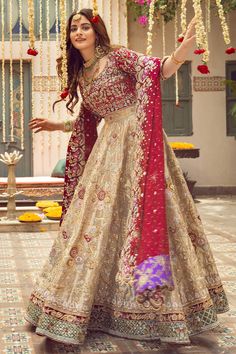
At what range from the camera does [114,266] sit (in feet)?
8.48

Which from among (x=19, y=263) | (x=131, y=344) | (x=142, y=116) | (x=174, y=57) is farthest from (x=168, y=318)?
(x=19, y=263)

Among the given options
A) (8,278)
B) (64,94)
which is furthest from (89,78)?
(8,278)

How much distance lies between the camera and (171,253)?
250 centimetres

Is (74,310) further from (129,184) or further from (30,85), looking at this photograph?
(30,85)

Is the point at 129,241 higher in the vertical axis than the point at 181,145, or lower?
lower

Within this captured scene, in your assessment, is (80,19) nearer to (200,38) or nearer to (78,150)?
(78,150)

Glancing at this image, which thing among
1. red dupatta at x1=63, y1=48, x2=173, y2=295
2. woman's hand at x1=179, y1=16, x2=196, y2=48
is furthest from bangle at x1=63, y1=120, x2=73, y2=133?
woman's hand at x1=179, y1=16, x2=196, y2=48

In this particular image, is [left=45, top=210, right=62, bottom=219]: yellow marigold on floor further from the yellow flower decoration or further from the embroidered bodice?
the embroidered bodice

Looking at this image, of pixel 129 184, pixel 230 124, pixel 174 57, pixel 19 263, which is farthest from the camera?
pixel 230 124

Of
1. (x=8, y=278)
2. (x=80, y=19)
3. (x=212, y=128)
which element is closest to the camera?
(x=80, y=19)

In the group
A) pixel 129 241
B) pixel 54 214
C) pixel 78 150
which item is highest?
pixel 78 150

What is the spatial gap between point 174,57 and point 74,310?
101cm

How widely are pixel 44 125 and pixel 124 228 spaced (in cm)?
60

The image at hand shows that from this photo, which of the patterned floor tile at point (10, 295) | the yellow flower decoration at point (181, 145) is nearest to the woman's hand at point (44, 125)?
the patterned floor tile at point (10, 295)
